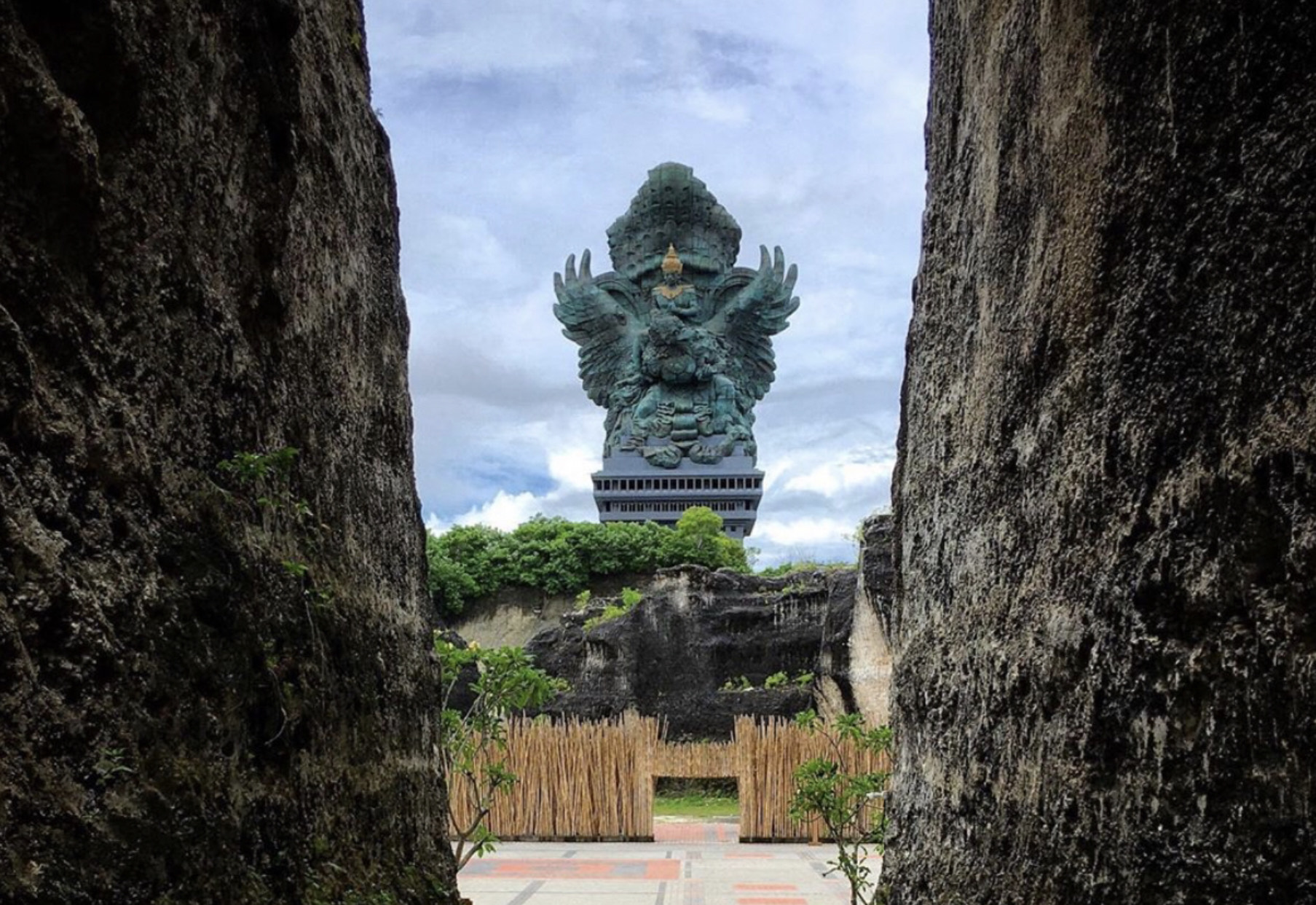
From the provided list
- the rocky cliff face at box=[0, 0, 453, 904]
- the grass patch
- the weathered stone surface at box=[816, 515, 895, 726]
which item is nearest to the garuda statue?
the grass patch

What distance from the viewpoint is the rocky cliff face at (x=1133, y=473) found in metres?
1.67

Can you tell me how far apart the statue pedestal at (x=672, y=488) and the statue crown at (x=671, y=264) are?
6.47m

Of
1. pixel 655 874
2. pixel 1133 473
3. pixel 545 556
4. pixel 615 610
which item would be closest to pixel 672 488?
pixel 545 556

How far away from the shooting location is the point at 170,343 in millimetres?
2521

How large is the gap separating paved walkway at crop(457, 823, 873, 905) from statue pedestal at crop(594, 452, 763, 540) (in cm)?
2740

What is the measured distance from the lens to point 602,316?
38250 mm

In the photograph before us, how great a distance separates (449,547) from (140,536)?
25.8 metres

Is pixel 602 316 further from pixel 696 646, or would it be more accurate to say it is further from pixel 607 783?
pixel 607 783

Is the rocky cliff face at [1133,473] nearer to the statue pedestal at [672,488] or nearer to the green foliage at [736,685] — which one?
the green foliage at [736,685]

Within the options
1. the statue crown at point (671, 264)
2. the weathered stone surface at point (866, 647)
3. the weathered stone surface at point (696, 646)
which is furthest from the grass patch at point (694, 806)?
the statue crown at point (671, 264)

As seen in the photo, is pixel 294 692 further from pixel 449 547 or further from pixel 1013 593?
pixel 449 547

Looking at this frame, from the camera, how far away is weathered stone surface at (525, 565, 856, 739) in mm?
16469

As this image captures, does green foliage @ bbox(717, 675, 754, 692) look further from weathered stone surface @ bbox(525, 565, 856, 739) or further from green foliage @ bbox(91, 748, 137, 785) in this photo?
green foliage @ bbox(91, 748, 137, 785)

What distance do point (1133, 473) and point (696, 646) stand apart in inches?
620
